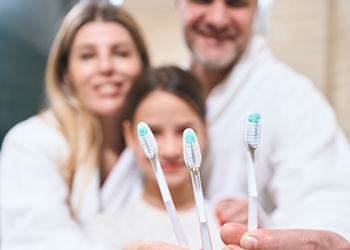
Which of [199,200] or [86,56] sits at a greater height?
[86,56]

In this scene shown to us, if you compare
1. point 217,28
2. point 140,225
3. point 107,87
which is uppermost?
point 217,28

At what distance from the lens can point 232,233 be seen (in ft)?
0.91

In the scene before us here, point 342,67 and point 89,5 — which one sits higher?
point 89,5

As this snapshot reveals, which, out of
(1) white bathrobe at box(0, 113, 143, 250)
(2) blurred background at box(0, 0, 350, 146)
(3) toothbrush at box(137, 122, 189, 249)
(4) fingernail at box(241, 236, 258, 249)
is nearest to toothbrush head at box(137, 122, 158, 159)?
(3) toothbrush at box(137, 122, 189, 249)

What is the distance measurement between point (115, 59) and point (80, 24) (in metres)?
0.12

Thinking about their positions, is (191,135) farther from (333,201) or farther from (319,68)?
(319,68)

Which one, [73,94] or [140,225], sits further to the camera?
[73,94]

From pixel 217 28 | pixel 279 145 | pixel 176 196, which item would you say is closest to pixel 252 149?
pixel 176 196

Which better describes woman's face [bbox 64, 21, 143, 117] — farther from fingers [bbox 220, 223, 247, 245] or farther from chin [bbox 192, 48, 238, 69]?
fingers [bbox 220, 223, 247, 245]

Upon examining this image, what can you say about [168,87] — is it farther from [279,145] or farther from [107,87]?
[279,145]

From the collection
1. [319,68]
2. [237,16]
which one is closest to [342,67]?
[319,68]

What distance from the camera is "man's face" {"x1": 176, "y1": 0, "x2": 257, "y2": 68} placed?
26.4 inches

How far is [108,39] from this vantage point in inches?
24.6

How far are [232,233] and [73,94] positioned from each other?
21.1 inches
